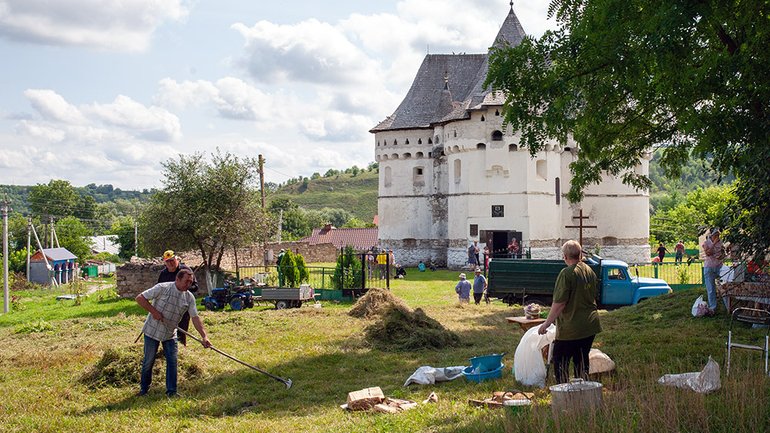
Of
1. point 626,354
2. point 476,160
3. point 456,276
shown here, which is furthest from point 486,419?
point 476,160

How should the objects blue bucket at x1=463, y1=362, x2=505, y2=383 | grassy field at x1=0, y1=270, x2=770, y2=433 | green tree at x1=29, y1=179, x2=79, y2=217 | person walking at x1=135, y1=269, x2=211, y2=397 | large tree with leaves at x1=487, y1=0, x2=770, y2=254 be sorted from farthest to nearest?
green tree at x1=29, y1=179, x2=79, y2=217, large tree with leaves at x1=487, y1=0, x2=770, y2=254, blue bucket at x1=463, y1=362, x2=505, y2=383, person walking at x1=135, y1=269, x2=211, y2=397, grassy field at x1=0, y1=270, x2=770, y2=433

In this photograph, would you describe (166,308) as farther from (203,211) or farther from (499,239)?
(499,239)

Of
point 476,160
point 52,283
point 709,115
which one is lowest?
point 52,283

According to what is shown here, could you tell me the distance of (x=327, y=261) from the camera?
55281 mm

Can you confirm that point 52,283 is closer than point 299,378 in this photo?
No

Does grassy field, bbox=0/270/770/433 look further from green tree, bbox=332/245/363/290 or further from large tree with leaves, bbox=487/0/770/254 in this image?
green tree, bbox=332/245/363/290

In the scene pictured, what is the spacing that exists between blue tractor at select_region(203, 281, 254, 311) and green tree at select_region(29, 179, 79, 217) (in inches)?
3375

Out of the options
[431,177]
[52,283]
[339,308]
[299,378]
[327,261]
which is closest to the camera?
[299,378]

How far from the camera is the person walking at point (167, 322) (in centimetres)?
965

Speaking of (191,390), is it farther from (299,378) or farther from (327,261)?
(327,261)

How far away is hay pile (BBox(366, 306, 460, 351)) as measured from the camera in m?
13.5

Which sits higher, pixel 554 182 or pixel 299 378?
pixel 554 182

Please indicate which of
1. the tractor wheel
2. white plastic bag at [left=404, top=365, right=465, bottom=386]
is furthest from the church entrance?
white plastic bag at [left=404, top=365, right=465, bottom=386]

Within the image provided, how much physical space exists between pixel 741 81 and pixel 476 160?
3069 centimetres
